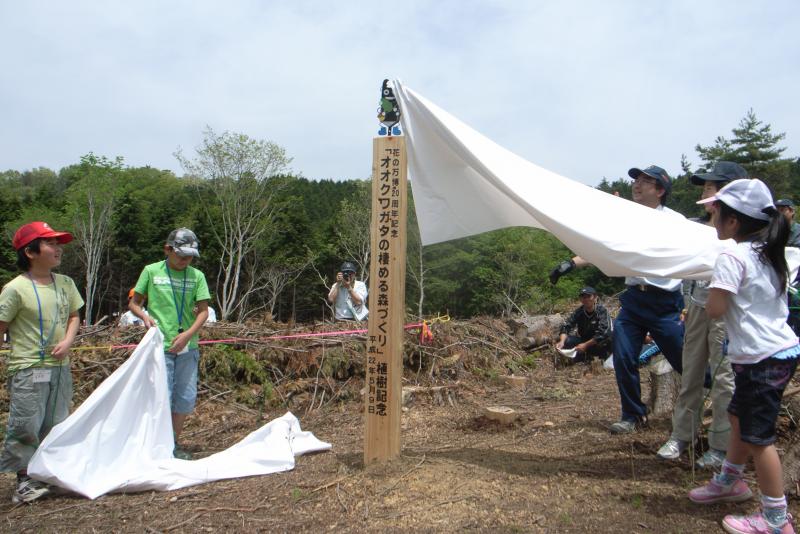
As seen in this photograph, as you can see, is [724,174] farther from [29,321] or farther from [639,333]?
[29,321]

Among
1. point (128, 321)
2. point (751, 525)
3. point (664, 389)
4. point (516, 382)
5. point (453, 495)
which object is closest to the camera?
point (751, 525)

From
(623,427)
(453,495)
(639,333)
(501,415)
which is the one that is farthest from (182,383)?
(639,333)

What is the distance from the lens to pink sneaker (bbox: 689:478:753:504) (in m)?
2.62

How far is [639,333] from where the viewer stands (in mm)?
3852

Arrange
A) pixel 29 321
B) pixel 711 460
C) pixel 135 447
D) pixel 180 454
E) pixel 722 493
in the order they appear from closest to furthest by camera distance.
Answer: pixel 722 493 → pixel 711 460 → pixel 29 321 → pixel 135 447 → pixel 180 454

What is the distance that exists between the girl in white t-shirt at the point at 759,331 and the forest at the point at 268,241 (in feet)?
94.3

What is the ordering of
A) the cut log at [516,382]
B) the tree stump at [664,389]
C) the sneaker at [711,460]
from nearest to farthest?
the sneaker at [711,460] < the tree stump at [664,389] < the cut log at [516,382]

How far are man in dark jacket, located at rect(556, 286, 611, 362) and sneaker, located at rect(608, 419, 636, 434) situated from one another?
3625 millimetres

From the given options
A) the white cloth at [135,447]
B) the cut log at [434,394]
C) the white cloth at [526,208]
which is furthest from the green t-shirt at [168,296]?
the cut log at [434,394]

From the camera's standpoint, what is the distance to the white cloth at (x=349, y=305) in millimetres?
7547

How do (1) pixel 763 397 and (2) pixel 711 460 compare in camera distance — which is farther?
(2) pixel 711 460

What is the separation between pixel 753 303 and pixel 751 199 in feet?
1.56

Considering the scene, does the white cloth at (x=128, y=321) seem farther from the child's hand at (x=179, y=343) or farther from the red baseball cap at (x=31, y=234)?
the red baseball cap at (x=31, y=234)

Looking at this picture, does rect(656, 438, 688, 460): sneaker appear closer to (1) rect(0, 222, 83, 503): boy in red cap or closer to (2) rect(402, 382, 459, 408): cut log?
(2) rect(402, 382, 459, 408): cut log
